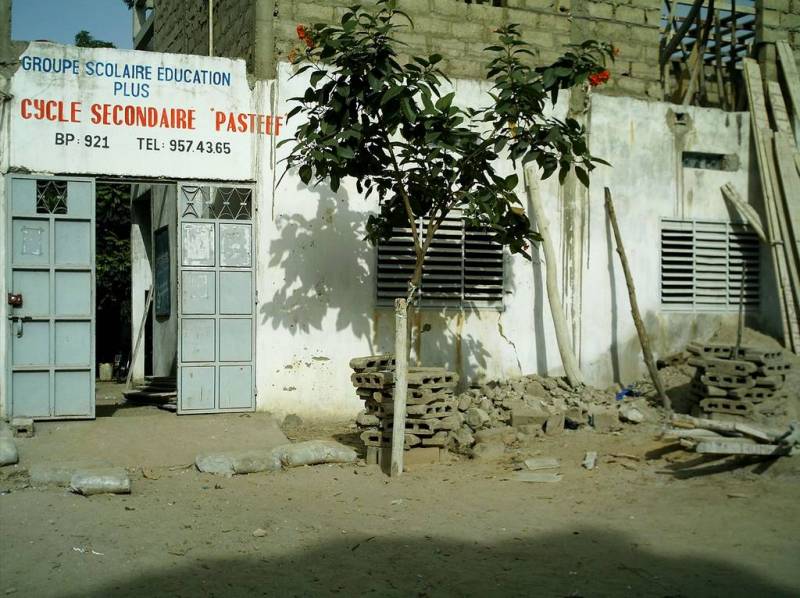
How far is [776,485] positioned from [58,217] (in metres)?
6.75

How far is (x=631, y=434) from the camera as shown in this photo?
8.13m

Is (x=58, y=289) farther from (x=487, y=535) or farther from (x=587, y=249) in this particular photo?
(x=587, y=249)

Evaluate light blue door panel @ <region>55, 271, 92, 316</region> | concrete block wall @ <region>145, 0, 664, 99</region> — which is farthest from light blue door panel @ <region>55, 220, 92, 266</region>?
concrete block wall @ <region>145, 0, 664, 99</region>

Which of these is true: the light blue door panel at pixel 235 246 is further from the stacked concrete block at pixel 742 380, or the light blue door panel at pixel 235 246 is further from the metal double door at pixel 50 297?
the stacked concrete block at pixel 742 380

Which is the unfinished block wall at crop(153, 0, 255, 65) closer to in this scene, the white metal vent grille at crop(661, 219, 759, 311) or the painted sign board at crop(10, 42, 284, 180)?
the painted sign board at crop(10, 42, 284, 180)

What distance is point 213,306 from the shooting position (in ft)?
28.5

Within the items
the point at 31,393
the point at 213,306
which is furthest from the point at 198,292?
the point at 31,393

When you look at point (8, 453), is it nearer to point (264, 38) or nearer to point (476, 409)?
point (476, 409)

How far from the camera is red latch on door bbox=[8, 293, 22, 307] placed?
26.0 ft

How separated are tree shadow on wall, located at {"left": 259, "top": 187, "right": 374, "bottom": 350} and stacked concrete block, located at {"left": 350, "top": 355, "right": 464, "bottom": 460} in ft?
5.29

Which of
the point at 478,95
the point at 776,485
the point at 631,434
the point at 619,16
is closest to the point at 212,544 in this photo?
the point at 776,485

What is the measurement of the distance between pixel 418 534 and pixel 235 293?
4.16 metres

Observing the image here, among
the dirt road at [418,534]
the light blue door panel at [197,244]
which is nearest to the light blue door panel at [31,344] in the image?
the light blue door panel at [197,244]

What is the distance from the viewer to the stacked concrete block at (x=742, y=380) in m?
8.00
